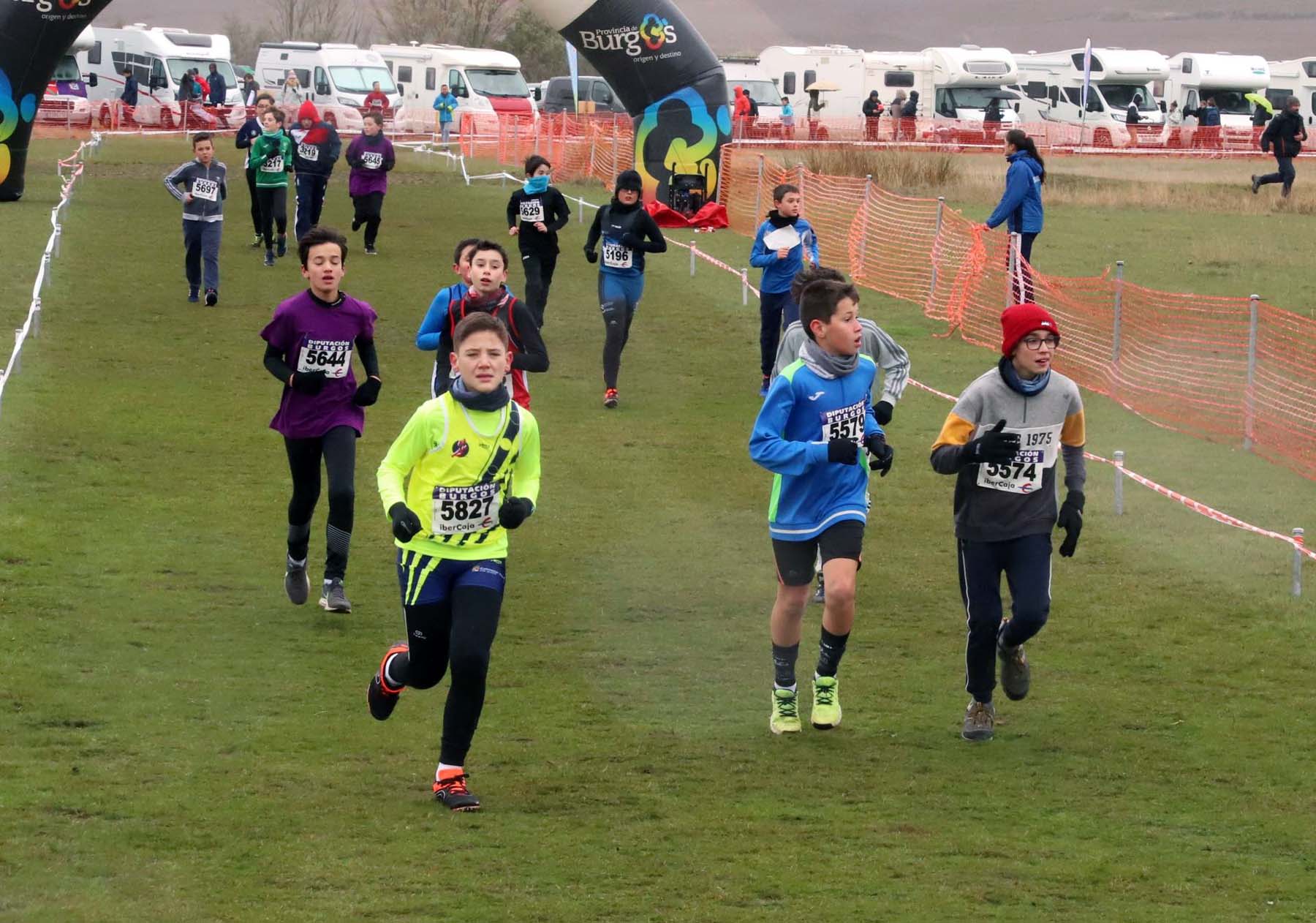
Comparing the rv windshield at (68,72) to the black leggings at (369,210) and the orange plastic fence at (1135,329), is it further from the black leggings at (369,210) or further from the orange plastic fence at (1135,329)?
the orange plastic fence at (1135,329)

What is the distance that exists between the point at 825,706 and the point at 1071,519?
4.16ft

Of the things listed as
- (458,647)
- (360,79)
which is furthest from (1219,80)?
(458,647)

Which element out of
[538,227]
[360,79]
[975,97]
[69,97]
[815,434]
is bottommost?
[815,434]

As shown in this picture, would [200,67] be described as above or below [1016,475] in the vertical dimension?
above

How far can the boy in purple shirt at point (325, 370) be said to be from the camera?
29.4 feet

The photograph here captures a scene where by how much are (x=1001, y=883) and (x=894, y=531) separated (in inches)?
230

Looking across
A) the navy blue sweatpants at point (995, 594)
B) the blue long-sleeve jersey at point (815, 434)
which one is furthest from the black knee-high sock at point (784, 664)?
the navy blue sweatpants at point (995, 594)

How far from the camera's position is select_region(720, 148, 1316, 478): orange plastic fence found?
15148mm

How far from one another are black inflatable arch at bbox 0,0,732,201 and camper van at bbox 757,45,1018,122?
28.1m

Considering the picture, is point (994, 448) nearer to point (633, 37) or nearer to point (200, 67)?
point (633, 37)

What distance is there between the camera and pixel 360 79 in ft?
186

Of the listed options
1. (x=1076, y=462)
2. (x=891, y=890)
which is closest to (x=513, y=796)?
(x=891, y=890)

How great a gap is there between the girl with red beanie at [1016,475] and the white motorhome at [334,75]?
48733mm

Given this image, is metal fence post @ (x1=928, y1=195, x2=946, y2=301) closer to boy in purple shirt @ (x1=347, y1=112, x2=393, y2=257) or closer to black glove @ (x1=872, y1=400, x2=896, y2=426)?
boy in purple shirt @ (x1=347, y1=112, x2=393, y2=257)
